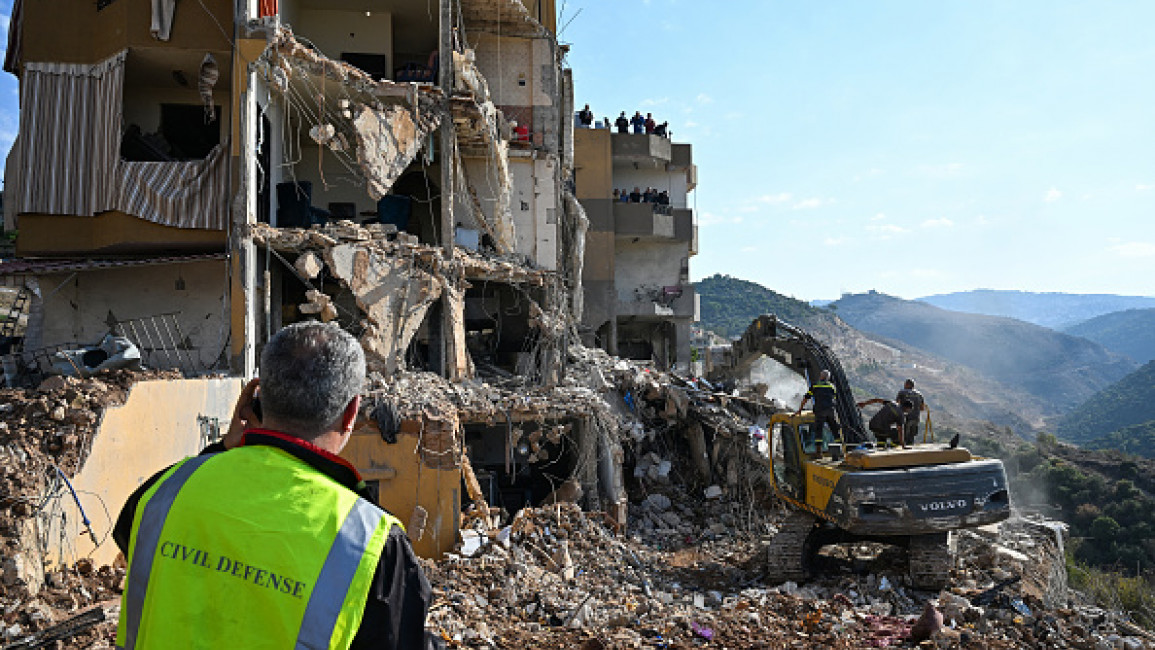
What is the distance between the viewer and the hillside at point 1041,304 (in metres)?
171

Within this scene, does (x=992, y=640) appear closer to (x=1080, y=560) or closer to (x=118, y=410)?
(x=118, y=410)

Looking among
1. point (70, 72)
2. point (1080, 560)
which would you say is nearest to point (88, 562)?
point (70, 72)

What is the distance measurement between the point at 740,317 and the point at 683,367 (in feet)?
188

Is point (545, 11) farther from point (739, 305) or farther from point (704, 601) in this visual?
point (739, 305)

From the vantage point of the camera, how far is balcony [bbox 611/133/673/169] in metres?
29.6

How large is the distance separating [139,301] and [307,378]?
14045 mm

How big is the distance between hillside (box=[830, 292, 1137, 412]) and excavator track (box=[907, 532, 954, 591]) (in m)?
87.3

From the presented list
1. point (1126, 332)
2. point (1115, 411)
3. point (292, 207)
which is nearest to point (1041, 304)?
point (1126, 332)

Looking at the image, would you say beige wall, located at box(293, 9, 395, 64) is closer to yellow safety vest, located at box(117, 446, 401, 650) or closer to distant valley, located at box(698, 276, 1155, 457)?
yellow safety vest, located at box(117, 446, 401, 650)

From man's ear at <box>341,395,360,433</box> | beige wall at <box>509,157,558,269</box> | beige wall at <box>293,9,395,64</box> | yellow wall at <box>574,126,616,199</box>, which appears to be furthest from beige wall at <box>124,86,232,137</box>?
yellow wall at <box>574,126,616,199</box>

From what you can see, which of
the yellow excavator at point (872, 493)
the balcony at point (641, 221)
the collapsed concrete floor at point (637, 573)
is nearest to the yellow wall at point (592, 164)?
the balcony at point (641, 221)

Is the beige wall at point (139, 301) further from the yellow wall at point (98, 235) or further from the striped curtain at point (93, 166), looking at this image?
the striped curtain at point (93, 166)

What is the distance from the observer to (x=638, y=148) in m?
29.8

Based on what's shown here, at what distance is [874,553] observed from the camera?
12242 mm
